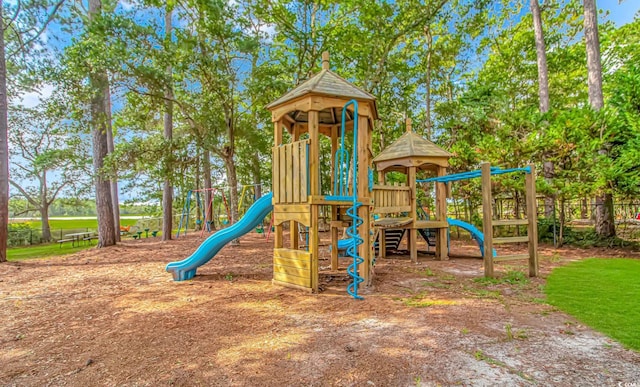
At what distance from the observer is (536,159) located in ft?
34.2

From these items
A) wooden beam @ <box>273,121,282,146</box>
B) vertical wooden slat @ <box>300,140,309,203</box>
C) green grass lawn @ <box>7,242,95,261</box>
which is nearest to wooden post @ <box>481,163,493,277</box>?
vertical wooden slat @ <box>300,140,309,203</box>

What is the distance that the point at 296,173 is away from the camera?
17.1 ft

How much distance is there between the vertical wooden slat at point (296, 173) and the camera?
5180 millimetres

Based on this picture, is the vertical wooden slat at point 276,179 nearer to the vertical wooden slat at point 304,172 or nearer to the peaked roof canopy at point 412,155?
the vertical wooden slat at point 304,172

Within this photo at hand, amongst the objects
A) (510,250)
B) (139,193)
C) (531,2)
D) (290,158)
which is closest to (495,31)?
(531,2)

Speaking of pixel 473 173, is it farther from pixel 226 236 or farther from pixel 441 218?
pixel 226 236

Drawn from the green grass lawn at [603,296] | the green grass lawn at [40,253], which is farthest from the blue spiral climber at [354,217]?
the green grass lawn at [40,253]

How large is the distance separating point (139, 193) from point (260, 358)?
20.7 m

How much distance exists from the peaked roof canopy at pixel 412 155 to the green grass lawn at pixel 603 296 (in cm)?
350

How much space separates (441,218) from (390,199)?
66.8 inches

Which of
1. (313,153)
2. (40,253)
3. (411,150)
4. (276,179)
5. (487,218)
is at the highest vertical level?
(411,150)

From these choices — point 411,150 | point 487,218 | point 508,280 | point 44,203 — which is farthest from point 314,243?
point 44,203

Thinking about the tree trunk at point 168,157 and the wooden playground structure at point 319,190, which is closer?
the wooden playground structure at point 319,190

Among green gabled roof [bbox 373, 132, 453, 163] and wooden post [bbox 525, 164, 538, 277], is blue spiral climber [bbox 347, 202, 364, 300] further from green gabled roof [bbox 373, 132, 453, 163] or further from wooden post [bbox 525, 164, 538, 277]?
green gabled roof [bbox 373, 132, 453, 163]
